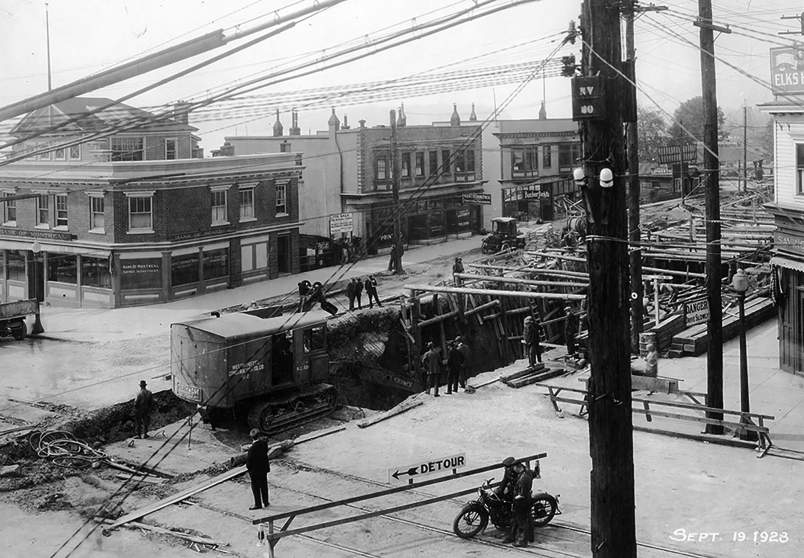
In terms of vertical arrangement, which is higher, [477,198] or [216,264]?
[477,198]

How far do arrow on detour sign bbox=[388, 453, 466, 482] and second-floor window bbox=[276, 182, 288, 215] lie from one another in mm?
30424

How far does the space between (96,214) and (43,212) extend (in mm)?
3703

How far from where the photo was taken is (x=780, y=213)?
23.3 meters

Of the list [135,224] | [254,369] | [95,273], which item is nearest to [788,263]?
[254,369]

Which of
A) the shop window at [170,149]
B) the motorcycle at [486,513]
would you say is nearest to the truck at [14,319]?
the shop window at [170,149]

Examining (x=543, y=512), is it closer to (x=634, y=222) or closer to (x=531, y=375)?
(x=531, y=375)

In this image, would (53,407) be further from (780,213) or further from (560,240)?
(560,240)

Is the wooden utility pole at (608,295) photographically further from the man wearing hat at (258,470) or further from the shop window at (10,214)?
the shop window at (10,214)

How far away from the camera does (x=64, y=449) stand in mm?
21625

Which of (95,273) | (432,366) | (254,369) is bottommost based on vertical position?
(432,366)

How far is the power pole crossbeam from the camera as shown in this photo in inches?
397

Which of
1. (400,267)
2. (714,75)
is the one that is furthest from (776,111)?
(400,267)

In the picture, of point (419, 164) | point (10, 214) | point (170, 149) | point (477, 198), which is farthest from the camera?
point (477, 198)

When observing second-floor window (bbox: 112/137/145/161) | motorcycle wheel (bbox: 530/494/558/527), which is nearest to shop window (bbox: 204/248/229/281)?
second-floor window (bbox: 112/137/145/161)
